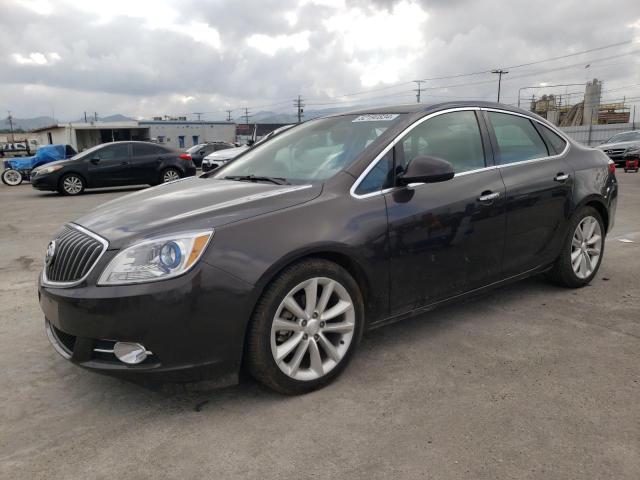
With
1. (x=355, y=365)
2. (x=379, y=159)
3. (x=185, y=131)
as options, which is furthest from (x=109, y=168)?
(x=185, y=131)

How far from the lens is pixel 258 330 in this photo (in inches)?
99.7

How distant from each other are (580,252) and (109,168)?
1241 cm

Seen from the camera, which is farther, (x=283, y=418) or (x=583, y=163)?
(x=583, y=163)

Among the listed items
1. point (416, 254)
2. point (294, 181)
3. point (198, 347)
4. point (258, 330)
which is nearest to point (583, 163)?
point (416, 254)

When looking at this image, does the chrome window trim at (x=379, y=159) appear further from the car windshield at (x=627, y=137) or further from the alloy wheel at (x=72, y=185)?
the car windshield at (x=627, y=137)

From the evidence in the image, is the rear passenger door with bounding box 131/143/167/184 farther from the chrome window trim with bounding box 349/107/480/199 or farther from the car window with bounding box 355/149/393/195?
the car window with bounding box 355/149/393/195

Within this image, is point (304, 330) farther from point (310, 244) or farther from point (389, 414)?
point (389, 414)

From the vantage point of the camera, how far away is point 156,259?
2.40 metres

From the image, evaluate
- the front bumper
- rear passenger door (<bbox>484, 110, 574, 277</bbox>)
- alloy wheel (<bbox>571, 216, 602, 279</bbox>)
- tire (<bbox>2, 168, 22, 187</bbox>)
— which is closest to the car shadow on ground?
the front bumper

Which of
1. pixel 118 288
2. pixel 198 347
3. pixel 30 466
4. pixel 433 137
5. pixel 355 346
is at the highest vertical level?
pixel 433 137

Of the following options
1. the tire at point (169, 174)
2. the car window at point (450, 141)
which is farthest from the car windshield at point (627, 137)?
the car window at point (450, 141)

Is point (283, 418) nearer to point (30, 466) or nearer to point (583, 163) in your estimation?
point (30, 466)

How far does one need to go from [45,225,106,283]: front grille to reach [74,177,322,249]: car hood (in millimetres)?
69

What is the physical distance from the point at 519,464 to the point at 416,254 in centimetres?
128
